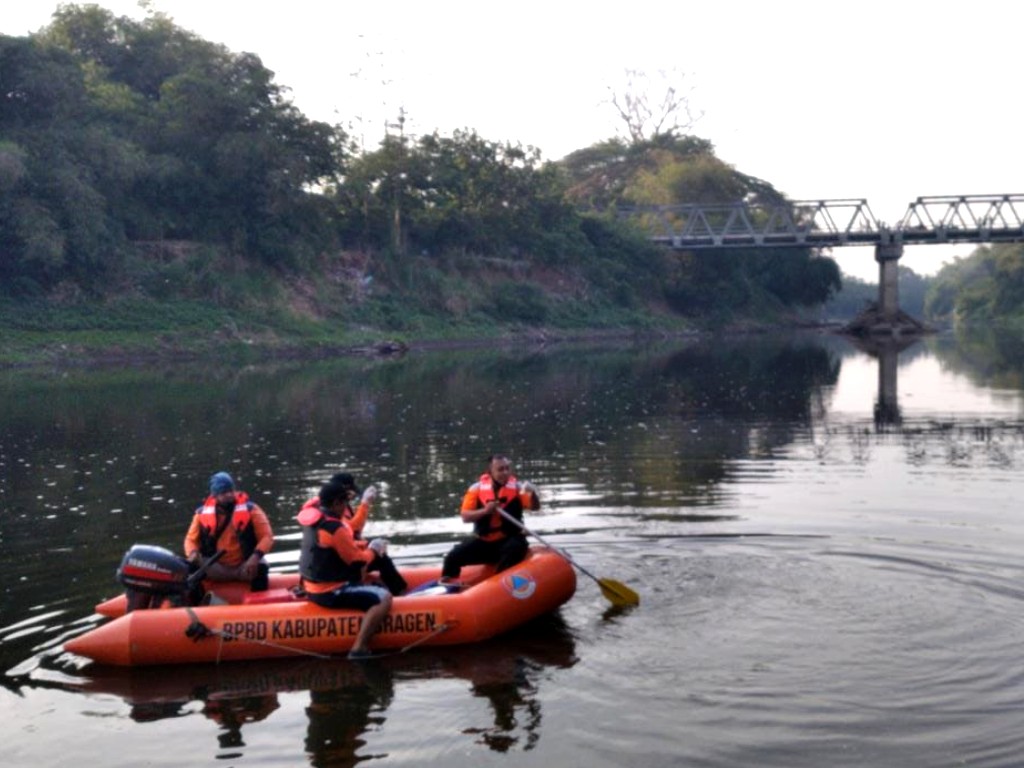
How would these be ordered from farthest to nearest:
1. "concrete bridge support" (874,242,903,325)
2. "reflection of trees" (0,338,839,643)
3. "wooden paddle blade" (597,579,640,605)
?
"concrete bridge support" (874,242,903,325), "reflection of trees" (0,338,839,643), "wooden paddle blade" (597,579,640,605)

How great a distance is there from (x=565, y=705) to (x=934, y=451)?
13230 mm

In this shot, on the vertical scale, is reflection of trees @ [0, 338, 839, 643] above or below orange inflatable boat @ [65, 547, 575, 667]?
above

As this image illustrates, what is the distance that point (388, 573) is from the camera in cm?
1146

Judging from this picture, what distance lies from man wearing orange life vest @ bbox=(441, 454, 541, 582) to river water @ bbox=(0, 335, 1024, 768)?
78 cm

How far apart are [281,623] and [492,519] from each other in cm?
227

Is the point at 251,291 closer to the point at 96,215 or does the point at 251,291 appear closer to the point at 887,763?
the point at 96,215

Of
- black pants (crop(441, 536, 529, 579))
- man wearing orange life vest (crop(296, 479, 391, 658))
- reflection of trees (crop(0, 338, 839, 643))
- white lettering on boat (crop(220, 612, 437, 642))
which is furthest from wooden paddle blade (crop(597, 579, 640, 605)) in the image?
reflection of trees (crop(0, 338, 839, 643))

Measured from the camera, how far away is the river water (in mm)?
8719

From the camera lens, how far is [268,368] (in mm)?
44844

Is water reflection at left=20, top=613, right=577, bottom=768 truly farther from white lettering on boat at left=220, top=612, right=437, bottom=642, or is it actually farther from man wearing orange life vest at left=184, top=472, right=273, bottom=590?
man wearing orange life vest at left=184, top=472, right=273, bottom=590

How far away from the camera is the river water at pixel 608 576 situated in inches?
343

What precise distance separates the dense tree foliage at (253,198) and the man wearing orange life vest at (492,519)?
1519 inches

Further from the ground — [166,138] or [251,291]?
[166,138]

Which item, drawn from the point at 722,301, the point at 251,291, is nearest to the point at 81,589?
the point at 251,291
